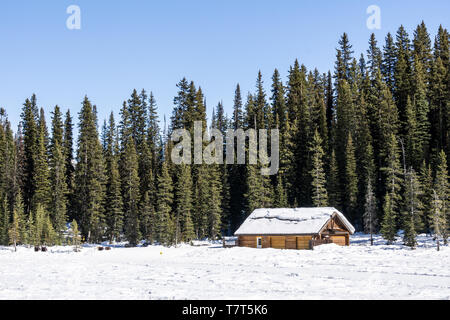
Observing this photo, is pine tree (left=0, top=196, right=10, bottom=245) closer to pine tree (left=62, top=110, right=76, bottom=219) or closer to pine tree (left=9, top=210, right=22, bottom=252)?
pine tree (left=9, top=210, right=22, bottom=252)

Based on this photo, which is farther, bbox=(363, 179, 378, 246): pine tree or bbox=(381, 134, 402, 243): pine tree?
bbox=(363, 179, 378, 246): pine tree

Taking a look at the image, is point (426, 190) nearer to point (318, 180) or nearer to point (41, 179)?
point (318, 180)

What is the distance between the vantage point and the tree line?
61.7 m

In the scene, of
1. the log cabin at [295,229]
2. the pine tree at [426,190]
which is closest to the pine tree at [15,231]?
the log cabin at [295,229]

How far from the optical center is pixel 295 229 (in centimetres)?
4856

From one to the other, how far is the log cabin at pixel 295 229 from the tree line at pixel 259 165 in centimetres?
809

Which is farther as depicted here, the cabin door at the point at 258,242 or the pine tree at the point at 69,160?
the pine tree at the point at 69,160

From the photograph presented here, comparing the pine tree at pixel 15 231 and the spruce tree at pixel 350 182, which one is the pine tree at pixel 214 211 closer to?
the spruce tree at pixel 350 182

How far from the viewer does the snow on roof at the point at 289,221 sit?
48375 mm

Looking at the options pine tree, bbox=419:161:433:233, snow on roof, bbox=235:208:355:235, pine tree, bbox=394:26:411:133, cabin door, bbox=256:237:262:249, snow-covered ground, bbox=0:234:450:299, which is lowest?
cabin door, bbox=256:237:262:249

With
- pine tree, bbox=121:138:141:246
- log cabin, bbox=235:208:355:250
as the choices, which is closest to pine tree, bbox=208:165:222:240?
pine tree, bbox=121:138:141:246

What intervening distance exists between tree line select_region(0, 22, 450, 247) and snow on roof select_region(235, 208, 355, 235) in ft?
30.9
